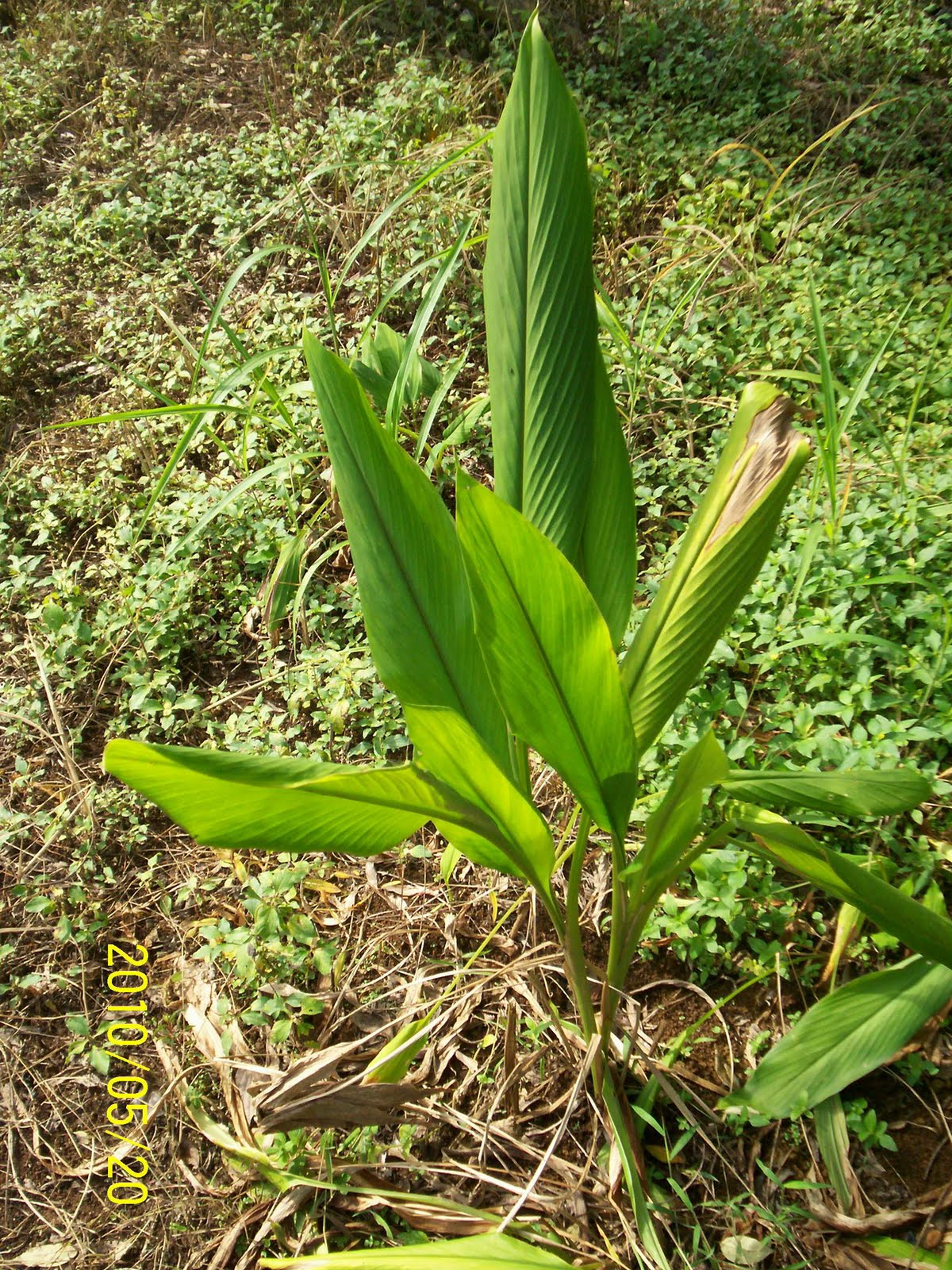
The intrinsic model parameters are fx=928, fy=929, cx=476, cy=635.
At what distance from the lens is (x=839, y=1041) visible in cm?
101

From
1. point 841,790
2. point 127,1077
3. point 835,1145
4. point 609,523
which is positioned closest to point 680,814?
point 841,790

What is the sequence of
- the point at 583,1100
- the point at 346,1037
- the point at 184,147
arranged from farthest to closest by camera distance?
the point at 184,147
the point at 346,1037
the point at 583,1100

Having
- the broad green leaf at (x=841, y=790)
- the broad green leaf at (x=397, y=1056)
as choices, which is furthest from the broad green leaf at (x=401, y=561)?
the broad green leaf at (x=397, y=1056)

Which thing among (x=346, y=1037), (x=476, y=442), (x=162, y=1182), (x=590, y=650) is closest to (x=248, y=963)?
(x=346, y=1037)

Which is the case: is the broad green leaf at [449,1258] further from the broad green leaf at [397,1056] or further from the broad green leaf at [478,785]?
the broad green leaf at [478,785]

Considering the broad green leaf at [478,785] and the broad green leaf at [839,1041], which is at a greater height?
the broad green leaf at [478,785]

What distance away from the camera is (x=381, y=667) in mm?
954

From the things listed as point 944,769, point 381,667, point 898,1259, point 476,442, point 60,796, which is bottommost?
point 898,1259

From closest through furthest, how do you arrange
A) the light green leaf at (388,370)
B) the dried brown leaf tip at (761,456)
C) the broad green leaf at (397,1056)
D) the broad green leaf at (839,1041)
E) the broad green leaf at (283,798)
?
the broad green leaf at (283,798), the dried brown leaf tip at (761,456), the broad green leaf at (839,1041), the broad green leaf at (397,1056), the light green leaf at (388,370)

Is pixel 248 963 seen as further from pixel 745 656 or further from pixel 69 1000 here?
pixel 745 656

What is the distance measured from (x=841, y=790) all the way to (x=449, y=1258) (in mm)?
586

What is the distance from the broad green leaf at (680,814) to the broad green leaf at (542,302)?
278 mm

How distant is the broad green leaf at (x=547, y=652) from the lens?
30.8 inches

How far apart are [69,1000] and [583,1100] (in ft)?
2.59
